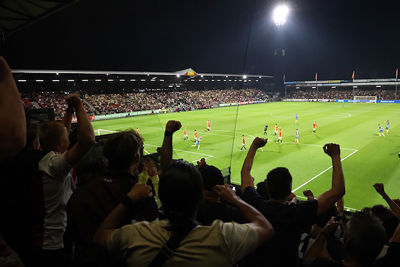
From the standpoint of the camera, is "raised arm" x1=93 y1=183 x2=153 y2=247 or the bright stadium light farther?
the bright stadium light

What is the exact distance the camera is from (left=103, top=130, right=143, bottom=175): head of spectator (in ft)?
7.79

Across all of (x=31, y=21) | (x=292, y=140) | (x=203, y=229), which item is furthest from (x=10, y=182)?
(x=292, y=140)

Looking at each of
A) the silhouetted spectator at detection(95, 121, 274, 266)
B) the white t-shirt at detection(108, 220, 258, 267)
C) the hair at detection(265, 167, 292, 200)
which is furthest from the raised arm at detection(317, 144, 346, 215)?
the white t-shirt at detection(108, 220, 258, 267)

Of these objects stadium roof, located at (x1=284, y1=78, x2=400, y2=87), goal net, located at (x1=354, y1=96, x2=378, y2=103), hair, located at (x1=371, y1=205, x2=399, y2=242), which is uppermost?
stadium roof, located at (x1=284, y1=78, x2=400, y2=87)

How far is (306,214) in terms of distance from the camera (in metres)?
2.69

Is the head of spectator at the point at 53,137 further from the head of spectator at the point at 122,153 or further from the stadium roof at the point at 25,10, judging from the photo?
the stadium roof at the point at 25,10

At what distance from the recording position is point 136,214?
7.59ft

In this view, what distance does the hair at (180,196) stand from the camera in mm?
1750

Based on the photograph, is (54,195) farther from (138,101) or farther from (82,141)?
(138,101)

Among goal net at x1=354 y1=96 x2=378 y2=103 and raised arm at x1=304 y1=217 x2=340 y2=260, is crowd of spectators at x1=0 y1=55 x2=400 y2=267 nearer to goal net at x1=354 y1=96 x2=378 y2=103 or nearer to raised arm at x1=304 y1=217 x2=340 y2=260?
raised arm at x1=304 y1=217 x2=340 y2=260

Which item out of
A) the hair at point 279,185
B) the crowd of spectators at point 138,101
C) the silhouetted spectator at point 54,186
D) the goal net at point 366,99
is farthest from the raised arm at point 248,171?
the goal net at point 366,99

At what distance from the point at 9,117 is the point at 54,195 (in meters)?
1.45

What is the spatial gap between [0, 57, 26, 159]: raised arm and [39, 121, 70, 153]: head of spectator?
1285 millimetres

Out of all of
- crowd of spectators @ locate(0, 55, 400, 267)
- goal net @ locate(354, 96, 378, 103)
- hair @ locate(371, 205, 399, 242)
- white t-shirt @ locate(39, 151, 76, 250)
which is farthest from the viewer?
goal net @ locate(354, 96, 378, 103)
